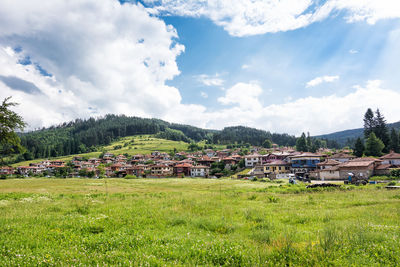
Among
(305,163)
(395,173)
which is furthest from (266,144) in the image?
(395,173)

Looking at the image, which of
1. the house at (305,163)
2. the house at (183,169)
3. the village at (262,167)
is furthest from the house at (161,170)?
the house at (305,163)

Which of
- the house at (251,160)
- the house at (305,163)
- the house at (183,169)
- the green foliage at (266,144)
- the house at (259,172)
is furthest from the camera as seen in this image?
the green foliage at (266,144)

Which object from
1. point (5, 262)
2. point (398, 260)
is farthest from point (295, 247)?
point (5, 262)

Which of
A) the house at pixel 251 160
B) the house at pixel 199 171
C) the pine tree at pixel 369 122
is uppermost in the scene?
the pine tree at pixel 369 122

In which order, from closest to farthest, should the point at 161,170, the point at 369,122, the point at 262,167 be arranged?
the point at 262,167 < the point at 369,122 < the point at 161,170

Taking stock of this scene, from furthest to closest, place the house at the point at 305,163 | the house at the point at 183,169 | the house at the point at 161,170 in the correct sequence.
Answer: the house at the point at 161,170
the house at the point at 183,169
the house at the point at 305,163

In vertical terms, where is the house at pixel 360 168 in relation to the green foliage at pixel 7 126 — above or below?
below

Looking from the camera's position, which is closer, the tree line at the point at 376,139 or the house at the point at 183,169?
the tree line at the point at 376,139

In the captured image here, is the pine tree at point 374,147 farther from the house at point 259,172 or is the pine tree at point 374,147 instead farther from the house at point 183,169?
the house at point 183,169

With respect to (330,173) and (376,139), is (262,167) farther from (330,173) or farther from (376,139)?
(376,139)

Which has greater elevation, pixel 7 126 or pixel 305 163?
pixel 7 126

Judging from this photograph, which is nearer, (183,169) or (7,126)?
(7,126)

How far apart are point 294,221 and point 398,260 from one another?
5925mm

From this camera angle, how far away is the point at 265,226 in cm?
1048
